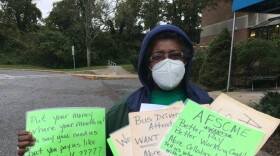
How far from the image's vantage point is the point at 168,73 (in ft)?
6.53

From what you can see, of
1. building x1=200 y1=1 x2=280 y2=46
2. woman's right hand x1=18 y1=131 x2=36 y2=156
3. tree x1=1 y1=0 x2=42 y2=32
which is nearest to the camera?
woman's right hand x1=18 y1=131 x2=36 y2=156

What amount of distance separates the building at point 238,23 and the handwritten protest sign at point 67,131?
1910cm

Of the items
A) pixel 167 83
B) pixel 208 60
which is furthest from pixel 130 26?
pixel 167 83

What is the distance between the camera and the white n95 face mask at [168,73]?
203 centimetres

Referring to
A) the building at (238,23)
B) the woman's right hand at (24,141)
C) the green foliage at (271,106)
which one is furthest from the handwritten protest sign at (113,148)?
the building at (238,23)

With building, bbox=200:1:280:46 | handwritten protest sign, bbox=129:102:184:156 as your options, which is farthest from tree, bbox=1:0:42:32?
handwritten protest sign, bbox=129:102:184:156

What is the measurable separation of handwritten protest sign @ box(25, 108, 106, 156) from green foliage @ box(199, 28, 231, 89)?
13137 millimetres

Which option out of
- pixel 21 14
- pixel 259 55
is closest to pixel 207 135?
pixel 259 55

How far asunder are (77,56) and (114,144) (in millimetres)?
39554

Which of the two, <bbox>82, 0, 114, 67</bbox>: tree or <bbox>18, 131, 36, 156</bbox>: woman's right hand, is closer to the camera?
<bbox>18, 131, 36, 156</bbox>: woman's right hand

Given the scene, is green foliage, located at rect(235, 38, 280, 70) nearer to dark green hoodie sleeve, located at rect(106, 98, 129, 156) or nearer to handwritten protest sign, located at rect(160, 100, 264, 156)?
dark green hoodie sleeve, located at rect(106, 98, 129, 156)

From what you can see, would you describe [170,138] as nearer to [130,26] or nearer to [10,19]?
[130,26]

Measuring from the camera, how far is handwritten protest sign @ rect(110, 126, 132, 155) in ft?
6.07

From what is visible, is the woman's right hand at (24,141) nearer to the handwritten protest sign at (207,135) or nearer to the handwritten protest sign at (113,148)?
the handwritten protest sign at (113,148)
